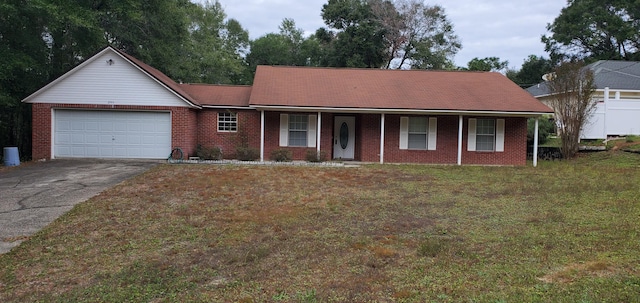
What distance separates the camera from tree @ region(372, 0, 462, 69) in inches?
1294

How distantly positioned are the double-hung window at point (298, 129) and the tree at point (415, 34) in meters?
17.8

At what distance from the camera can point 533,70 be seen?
146ft

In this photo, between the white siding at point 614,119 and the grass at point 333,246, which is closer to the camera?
the grass at point 333,246

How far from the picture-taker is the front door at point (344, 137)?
18.3 metres

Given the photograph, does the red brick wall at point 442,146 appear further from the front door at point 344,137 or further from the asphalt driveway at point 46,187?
the asphalt driveway at point 46,187

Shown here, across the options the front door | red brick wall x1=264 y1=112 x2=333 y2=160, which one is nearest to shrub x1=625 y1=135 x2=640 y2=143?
the front door

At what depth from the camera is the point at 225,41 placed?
45.9m

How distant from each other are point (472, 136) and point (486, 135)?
64 centimetres

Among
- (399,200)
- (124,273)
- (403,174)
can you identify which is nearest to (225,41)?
(403,174)

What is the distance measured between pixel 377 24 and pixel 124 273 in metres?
30.8

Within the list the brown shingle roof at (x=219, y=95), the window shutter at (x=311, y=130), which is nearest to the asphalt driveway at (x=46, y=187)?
the brown shingle roof at (x=219, y=95)

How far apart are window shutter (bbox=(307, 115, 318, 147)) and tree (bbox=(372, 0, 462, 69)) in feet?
58.1

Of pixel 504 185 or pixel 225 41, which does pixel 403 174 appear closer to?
pixel 504 185

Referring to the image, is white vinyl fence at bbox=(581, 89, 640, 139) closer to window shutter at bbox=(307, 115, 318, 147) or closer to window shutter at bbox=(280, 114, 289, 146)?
window shutter at bbox=(307, 115, 318, 147)
